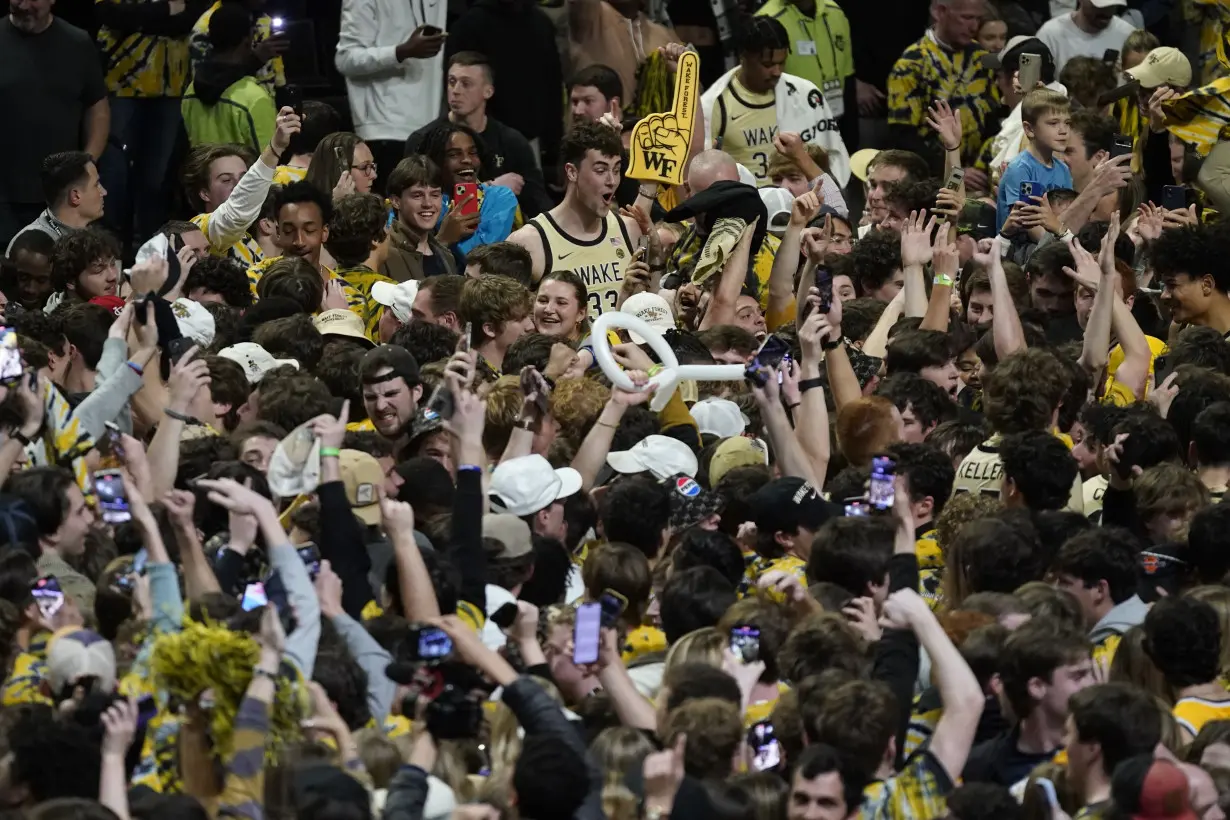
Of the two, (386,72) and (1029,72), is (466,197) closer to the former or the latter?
(386,72)

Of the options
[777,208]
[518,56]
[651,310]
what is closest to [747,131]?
[518,56]

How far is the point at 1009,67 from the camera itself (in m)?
13.8

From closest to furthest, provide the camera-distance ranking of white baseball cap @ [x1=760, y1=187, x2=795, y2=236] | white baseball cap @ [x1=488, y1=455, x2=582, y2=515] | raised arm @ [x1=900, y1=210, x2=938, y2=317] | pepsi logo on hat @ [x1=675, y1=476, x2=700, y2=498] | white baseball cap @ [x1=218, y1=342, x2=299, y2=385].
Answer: white baseball cap @ [x1=488, y1=455, x2=582, y2=515], pepsi logo on hat @ [x1=675, y1=476, x2=700, y2=498], white baseball cap @ [x1=218, y1=342, x2=299, y2=385], raised arm @ [x1=900, y1=210, x2=938, y2=317], white baseball cap @ [x1=760, y1=187, x2=795, y2=236]

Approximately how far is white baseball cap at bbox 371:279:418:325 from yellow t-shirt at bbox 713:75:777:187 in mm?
3371

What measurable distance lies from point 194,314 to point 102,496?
2789 millimetres

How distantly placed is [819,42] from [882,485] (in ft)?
27.2

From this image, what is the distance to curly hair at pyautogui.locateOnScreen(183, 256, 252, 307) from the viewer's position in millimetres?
9945

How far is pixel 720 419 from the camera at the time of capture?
8922 mm

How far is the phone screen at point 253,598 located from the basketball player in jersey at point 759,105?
732 centimetres

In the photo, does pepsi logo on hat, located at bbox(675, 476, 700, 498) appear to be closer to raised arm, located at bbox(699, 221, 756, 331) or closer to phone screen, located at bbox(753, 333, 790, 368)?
phone screen, located at bbox(753, 333, 790, 368)

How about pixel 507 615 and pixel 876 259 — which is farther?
pixel 876 259

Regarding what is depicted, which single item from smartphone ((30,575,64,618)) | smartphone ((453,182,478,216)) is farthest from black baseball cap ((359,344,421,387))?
smartphone ((453,182,478,216))

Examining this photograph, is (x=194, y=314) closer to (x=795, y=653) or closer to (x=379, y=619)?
(x=379, y=619)

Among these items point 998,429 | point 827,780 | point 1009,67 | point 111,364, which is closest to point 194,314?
point 111,364
